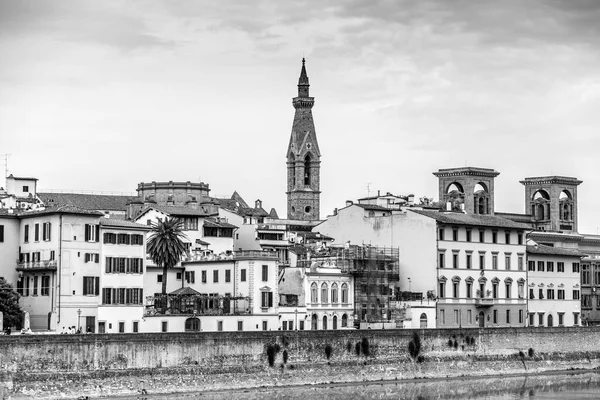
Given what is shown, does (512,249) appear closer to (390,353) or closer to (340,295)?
(340,295)

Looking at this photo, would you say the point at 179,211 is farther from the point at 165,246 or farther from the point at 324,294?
the point at 324,294

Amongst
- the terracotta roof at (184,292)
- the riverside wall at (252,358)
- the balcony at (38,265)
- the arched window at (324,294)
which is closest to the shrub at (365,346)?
the riverside wall at (252,358)

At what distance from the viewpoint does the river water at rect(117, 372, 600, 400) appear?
3398 inches

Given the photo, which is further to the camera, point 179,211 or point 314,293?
point 179,211

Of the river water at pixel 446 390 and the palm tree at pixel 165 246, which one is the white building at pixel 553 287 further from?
the palm tree at pixel 165 246

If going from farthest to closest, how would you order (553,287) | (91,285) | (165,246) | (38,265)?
(553,287), (165,246), (91,285), (38,265)

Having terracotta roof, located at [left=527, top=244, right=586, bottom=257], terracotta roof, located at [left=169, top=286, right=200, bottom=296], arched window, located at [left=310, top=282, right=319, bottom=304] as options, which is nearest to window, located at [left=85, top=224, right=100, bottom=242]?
terracotta roof, located at [left=169, top=286, right=200, bottom=296]

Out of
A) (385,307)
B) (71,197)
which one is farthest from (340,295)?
(71,197)

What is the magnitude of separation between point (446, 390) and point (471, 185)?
94769mm

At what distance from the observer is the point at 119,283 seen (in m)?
96.6

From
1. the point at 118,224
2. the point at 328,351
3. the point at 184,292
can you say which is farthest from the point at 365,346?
the point at 118,224

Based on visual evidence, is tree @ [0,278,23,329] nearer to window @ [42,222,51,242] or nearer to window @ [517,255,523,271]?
window @ [42,222,51,242]

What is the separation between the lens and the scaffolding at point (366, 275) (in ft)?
375

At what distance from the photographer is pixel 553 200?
192875 mm
